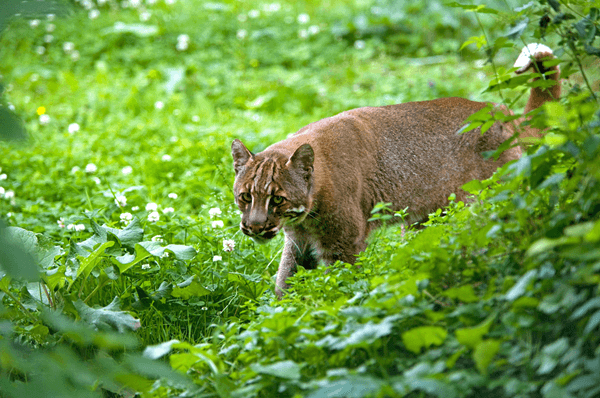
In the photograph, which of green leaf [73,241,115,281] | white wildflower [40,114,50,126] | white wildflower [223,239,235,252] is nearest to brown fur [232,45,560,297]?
white wildflower [223,239,235,252]

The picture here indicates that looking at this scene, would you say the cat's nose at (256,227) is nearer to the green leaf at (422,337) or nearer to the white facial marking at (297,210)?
the white facial marking at (297,210)

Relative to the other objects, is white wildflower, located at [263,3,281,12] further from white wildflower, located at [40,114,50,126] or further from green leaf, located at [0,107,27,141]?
green leaf, located at [0,107,27,141]

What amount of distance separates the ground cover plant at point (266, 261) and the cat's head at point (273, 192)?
32 centimetres

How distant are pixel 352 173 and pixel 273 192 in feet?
2.45

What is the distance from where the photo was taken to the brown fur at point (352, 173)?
392 centimetres

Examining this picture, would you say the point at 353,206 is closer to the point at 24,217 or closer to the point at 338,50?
the point at 24,217

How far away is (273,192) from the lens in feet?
12.7

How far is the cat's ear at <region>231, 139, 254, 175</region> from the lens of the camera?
409 cm

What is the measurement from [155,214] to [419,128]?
213 cm

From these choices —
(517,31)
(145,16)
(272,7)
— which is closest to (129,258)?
(517,31)

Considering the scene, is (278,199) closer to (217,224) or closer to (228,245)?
(228,245)

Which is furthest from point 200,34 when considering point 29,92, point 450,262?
point 450,262

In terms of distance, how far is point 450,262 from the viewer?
265 centimetres

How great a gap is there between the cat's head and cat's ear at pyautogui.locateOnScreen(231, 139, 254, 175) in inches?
2.1
